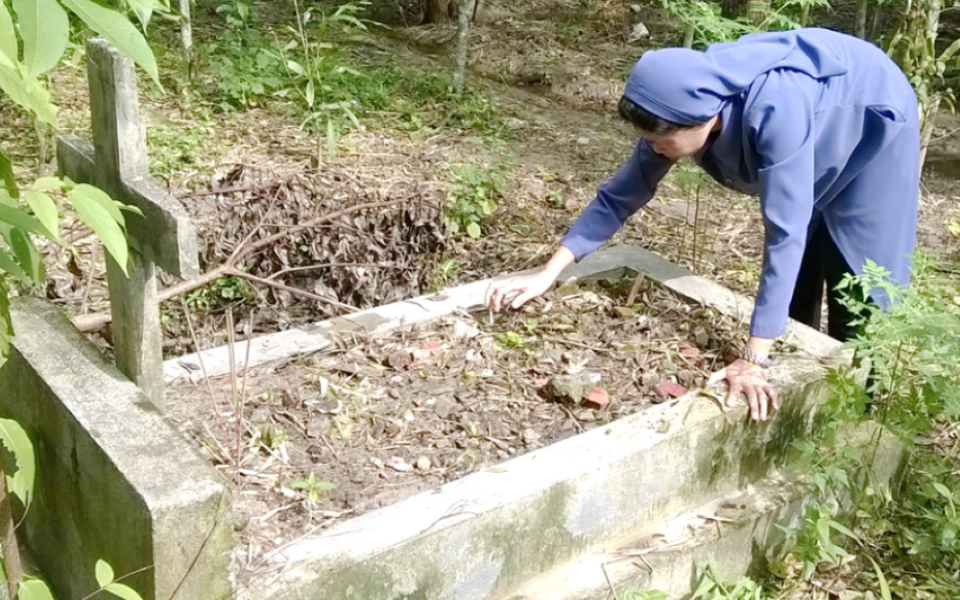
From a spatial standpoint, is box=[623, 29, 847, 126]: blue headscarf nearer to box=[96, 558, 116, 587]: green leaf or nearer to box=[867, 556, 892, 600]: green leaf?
box=[867, 556, 892, 600]: green leaf

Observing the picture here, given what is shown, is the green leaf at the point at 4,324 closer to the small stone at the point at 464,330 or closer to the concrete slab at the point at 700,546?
the concrete slab at the point at 700,546

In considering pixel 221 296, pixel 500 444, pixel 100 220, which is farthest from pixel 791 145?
pixel 221 296

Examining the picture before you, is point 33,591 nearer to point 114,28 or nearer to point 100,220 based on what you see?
point 100,220

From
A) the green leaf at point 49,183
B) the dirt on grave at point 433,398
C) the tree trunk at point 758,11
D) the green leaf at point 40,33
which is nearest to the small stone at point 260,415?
the dirt on grave at point 433,398

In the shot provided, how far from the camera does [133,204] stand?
74.7 inches

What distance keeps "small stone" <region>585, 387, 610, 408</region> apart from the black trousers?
1066 mm

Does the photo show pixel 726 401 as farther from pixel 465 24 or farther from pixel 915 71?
pixel 465 24

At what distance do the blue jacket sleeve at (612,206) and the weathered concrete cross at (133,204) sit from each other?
141 cm

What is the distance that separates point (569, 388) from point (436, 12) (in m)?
7.96

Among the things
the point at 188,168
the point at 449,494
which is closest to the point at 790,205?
the point at 449,494

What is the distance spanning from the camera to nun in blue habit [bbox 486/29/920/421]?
2512mm

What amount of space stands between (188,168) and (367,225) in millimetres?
1241

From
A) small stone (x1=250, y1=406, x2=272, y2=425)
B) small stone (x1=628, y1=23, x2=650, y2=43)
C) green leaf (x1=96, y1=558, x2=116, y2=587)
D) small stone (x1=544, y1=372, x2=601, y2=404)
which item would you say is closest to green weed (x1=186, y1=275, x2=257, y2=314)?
small stone (x1=250, y1=406, x2=272, y2=425)

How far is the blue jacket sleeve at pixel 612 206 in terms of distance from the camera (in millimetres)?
2998
